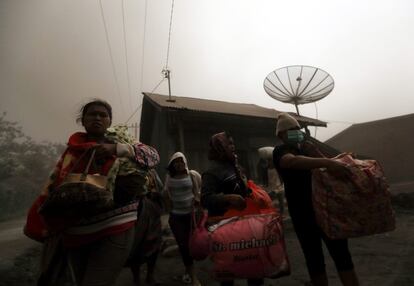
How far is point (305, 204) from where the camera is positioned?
2.27m

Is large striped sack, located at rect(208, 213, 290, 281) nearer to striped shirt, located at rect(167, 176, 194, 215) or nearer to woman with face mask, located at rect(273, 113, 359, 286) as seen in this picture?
woman with face mask, located at rect(273, 113, 359, 286)

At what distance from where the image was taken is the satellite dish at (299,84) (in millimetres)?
12031

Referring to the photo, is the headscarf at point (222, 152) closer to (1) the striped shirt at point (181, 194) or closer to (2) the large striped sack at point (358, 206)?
(2) the large striped sack at point (358, 206)

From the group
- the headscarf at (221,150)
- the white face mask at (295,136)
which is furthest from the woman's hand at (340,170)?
the headscarf at (221,150)

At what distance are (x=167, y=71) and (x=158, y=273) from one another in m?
9.58

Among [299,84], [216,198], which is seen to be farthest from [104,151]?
[299,84]

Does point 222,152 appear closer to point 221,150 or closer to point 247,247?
point 221,150

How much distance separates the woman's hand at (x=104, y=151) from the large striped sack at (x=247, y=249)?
2.84 feet

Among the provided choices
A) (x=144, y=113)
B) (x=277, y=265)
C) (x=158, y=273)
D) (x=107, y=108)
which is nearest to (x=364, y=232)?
(x=277, y=265)

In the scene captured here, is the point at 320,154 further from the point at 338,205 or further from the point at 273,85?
the point at 273,85

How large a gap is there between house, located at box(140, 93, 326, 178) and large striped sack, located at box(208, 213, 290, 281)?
6.53 meters

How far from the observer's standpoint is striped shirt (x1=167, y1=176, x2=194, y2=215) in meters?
3.93

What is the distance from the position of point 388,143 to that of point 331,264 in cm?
2157

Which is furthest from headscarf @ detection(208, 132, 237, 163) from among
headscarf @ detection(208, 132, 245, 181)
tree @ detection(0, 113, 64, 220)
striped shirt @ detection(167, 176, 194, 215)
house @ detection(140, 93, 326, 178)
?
tree @ detection(0, 113, 64, 220)
